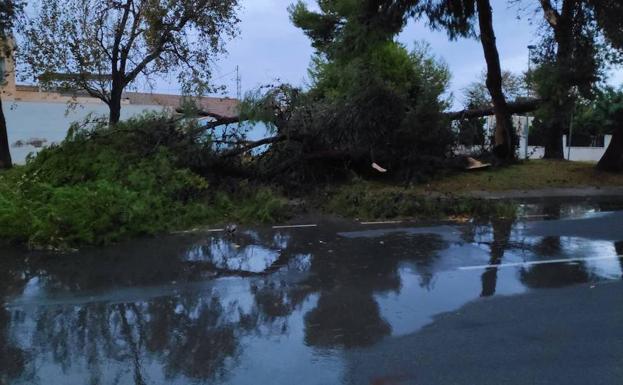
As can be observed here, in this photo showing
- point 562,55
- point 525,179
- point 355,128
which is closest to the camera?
point 355,128

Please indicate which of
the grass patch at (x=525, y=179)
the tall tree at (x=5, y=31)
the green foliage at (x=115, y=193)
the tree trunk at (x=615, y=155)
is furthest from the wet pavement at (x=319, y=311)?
the tall tree at (x=5, y=31)

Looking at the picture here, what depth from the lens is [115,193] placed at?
35.3ft

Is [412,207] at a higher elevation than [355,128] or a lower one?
lower

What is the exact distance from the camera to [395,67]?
35.5 metres

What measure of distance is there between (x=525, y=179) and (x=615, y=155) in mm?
3668

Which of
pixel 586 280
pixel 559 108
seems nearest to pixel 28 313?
pixel 586 280

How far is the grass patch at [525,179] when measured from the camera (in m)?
17.2

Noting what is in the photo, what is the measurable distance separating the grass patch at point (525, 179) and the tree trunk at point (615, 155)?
13.6 inches

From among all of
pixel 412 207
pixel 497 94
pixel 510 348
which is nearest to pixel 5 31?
pixel 412 207

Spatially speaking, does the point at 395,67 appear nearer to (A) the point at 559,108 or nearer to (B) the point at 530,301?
(A) the point at 559,108

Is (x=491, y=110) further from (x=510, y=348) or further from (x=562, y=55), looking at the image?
(x=510, y=348)

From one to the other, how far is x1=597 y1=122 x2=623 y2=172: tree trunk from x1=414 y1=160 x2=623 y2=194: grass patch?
1.13 ft

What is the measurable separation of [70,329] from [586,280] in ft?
20.6

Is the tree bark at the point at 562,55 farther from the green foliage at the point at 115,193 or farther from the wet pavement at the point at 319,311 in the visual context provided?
the green foliage at the point at 115,193
